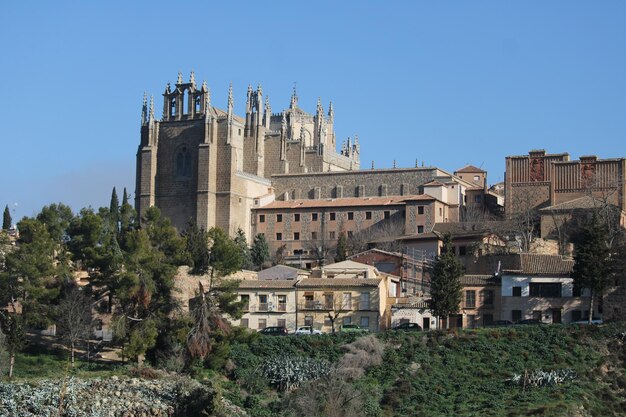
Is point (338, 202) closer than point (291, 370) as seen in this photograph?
No

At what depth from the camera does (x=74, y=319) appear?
49531 mm

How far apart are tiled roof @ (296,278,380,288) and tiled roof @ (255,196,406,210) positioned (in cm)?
2473

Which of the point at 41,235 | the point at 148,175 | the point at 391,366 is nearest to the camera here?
the point at 391,366

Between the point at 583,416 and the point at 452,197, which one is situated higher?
the point at 452,197

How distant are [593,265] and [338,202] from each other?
34.0 m

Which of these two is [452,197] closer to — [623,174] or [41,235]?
[623,174]

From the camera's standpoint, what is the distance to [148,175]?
86.6 metres

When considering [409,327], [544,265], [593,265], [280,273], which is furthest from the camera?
[280,273]

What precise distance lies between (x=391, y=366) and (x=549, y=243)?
2485cm

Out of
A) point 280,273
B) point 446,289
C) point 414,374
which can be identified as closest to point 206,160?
point 280,273

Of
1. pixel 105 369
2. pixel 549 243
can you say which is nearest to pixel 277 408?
pixel 105 369

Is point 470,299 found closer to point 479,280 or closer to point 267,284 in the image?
point 479,280

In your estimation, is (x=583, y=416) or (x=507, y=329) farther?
(x=507, y=329)

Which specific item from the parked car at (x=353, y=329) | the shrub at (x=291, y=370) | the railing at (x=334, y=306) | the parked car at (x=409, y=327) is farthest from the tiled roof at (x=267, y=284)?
the shrub at (x=291, y=370)
